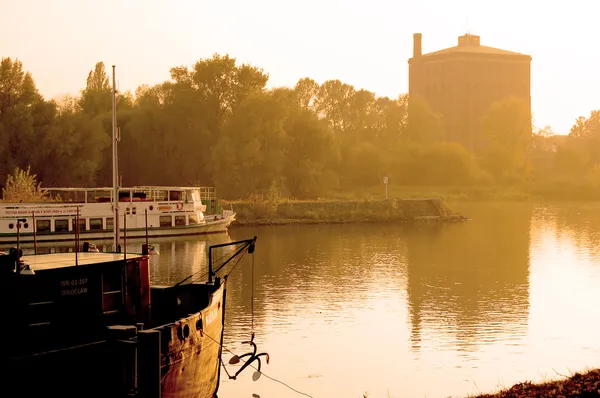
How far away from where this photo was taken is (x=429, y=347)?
2541 centimetres

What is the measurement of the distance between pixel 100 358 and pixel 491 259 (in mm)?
33346

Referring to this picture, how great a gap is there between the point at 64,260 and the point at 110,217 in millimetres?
38638

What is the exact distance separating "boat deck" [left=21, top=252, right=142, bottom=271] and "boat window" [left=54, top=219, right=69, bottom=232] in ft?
119

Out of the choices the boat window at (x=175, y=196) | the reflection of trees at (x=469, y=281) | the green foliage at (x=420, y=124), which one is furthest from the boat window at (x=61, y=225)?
the green foliage at (x=420, y=124)

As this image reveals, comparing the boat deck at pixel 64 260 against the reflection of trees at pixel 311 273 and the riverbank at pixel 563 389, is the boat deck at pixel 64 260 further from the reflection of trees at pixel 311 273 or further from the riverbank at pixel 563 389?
the reflection of trees at pixel 311 273

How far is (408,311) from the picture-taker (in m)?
31.2

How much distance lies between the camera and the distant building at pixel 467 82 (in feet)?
479

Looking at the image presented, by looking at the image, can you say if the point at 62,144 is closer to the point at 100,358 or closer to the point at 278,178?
the point at 278,178

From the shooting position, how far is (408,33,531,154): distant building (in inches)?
5748

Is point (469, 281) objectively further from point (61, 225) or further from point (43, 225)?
point (43, 225)

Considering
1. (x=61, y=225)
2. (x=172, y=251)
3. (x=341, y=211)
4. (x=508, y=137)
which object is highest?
(x=508, y=137)

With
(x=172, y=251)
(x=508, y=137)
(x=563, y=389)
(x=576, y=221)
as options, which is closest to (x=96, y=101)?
(x=172, y=251)

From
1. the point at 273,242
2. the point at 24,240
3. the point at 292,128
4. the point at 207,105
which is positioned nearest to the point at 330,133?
the point at 292,128

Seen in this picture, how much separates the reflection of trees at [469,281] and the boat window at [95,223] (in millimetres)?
19501
